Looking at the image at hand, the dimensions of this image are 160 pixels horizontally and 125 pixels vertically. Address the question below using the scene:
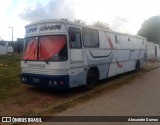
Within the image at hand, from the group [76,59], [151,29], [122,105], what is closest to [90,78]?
[76,59]

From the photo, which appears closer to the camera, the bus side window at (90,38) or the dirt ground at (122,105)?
the dirt ground at (122,105)

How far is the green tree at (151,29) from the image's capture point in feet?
195

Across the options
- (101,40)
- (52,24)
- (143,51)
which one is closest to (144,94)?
(101,40)

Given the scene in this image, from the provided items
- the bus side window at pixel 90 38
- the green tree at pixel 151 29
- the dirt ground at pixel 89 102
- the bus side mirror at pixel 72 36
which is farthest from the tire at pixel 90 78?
the green tree at pixel 151 29

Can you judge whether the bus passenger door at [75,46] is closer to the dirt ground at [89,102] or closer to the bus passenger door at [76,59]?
the bus passenger door at [76,59]

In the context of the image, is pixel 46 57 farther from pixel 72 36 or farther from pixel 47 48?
pixel 72 36

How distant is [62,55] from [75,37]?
1223 millimetres

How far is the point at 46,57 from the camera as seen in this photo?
35.4 feet

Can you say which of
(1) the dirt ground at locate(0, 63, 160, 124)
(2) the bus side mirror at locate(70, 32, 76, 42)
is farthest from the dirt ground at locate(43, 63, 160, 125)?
(2) the bus side mirror at locate(70, 32, 76, 42)

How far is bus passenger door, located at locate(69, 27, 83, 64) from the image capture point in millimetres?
10982

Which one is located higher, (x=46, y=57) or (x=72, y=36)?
(x=72, y=36)

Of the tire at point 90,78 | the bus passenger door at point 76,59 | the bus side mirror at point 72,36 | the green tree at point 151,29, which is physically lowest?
the tire at point 90,78

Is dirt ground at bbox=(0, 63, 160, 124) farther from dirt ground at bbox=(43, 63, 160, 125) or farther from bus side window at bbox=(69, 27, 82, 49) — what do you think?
bus side window at bbox=(69, 27, 82, 49)

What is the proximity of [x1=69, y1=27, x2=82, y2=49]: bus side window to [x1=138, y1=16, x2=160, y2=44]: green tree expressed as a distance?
50725mm
